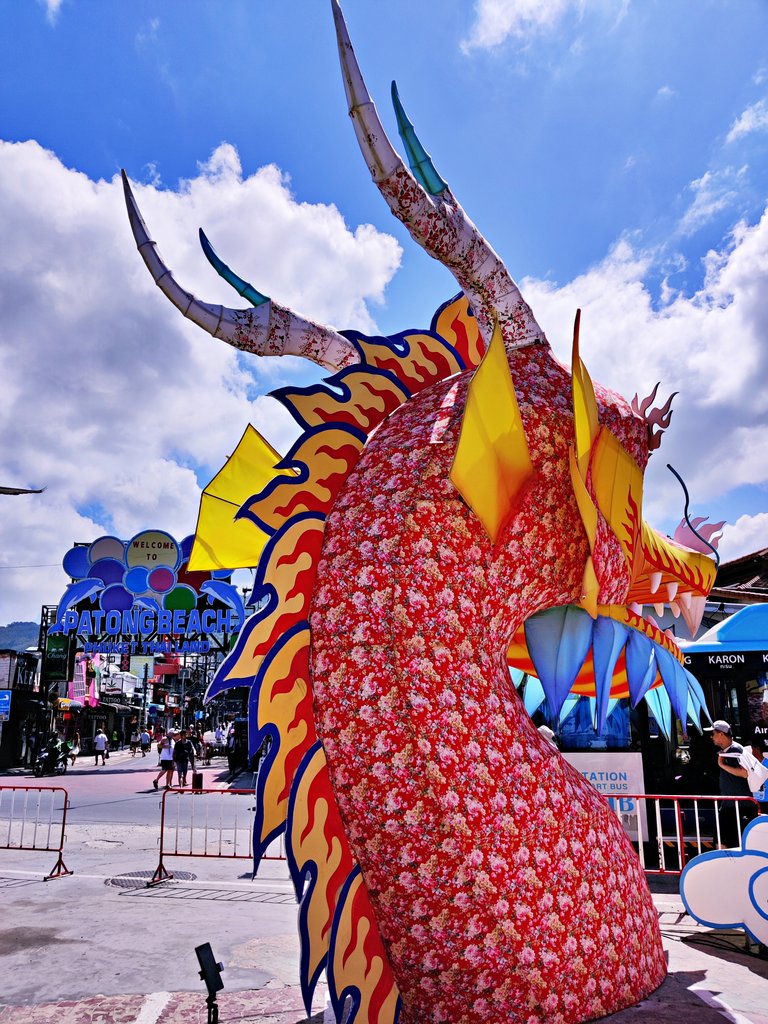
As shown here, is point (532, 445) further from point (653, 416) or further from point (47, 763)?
point (47, 763)

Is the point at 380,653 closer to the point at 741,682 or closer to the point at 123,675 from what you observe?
the point at 741,682

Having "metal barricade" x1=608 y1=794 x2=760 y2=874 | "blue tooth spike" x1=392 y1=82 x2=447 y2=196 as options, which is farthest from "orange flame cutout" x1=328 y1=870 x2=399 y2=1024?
"metal barricade" x1=608 y1=794 x2=760 y2=874

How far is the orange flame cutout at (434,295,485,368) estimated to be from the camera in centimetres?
346

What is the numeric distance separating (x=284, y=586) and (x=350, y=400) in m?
0.83

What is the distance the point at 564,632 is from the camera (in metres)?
3.16

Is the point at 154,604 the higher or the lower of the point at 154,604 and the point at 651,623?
the higher

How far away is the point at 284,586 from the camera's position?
2.75m

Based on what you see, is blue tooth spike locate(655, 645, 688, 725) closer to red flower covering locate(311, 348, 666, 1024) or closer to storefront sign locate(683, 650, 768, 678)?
red flower covering locate(311, 348, 666, 1024)

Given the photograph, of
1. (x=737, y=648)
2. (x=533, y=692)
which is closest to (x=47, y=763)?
(x=737, y=648)

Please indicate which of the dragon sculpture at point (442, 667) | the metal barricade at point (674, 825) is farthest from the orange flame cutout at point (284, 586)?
the metal barricade at point (674, 825)

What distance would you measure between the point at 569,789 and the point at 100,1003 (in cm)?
233

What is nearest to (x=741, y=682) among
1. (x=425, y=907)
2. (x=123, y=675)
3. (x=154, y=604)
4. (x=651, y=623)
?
(x=651, y=623)

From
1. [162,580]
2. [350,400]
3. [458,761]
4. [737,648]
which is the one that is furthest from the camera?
[162,580]

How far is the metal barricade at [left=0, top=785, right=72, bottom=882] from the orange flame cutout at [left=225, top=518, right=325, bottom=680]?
198 inches
